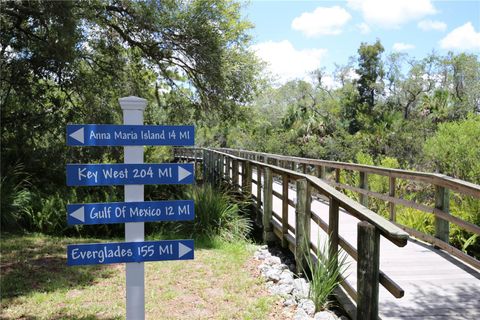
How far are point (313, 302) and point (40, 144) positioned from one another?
9919 mm

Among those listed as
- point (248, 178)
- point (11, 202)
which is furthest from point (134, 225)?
point (11, 202)

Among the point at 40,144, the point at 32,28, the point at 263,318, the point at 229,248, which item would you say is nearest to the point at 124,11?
the point at 32,28

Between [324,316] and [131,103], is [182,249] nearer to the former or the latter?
[131,103]

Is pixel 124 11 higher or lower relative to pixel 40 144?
higher

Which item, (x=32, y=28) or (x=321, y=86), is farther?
(x=321, y=86)

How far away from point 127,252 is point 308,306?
2205mm

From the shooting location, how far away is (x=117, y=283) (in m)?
6.10

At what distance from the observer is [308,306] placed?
4.60 meters

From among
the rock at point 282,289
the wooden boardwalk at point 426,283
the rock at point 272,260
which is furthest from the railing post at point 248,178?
the rock at point 282,289

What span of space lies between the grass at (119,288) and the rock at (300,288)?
31 cm

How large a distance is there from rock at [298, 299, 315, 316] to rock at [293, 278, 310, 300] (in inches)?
5.1

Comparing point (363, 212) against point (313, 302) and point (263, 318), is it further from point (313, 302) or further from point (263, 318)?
point (263, 318)

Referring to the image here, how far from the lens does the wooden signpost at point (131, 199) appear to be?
123 inches

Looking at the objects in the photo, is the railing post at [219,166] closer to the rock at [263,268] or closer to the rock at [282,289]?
the rock at [263,268]
